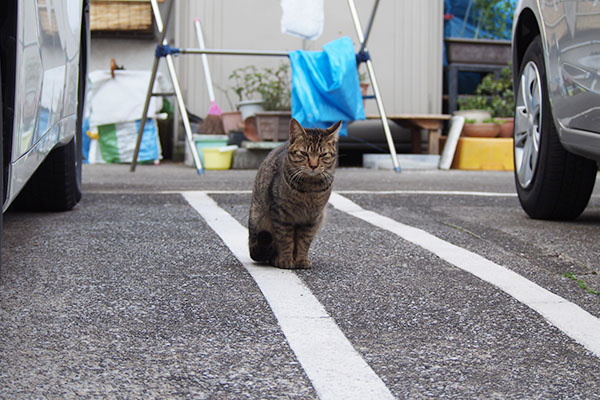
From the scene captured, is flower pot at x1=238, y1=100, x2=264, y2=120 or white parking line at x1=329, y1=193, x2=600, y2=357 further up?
flower pot at x1=238, y1=100, x2=264, y2=120

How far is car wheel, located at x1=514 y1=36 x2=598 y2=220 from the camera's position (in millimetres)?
4531

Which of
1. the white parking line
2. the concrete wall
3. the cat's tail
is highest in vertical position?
the concrete wall

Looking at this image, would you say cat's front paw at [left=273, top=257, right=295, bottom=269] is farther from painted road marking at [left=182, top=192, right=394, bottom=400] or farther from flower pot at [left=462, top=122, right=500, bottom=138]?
flower pot at [left=462, top=122, right=500, bottom=138]

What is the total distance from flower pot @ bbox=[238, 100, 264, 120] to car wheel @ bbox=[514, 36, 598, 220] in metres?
5.09

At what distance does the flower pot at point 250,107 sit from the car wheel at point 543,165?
5.09 meters

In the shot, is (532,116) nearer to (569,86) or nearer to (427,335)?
(569,86)

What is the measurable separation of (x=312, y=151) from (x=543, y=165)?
162 cm

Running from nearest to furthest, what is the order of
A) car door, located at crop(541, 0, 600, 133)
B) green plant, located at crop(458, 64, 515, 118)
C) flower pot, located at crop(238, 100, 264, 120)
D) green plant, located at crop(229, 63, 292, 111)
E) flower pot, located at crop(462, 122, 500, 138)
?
car door, located at crop(541, 0, 600, 133)
flower pot, located at crop(238, 100, 264, 120)
green plant, located at crop(229, 63, 292, 111)
flower pot, located at crop(462, 122, 500, 138)
green plant, located at crop(458, 64, 515, 118)

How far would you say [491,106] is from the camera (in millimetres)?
10961

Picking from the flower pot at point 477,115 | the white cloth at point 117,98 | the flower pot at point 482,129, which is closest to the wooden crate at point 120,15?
the white cloth at point 117,98

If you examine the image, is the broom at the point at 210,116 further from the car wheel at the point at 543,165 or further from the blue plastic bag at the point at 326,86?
the car wheel at the point at 543,165

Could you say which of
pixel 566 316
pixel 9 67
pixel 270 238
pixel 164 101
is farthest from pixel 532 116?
pixel 164 101

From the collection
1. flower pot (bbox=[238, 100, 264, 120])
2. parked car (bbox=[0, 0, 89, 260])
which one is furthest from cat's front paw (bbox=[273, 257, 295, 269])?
flower pot (bbox=[238, 100, 264, 120])

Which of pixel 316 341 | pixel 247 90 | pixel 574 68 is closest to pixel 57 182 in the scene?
pixel 574 68
